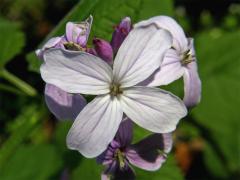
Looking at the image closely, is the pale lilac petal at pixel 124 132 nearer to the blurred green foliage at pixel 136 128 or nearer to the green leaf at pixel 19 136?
the blurred green foliage at pixel 136 128

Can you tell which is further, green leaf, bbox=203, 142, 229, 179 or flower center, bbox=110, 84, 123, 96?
green leaf, bbox=203, 142, 229, 179

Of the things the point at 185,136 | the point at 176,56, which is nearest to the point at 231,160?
the point at 185,136

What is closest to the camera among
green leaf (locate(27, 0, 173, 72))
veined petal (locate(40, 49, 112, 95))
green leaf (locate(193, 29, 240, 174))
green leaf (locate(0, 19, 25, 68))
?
veined petal (locate(40, 49, 112, 95))

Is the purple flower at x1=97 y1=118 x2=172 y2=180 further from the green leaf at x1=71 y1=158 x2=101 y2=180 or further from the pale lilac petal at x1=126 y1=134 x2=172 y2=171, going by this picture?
the green leaf at x1=71 y1=158 x2=101 y2=180

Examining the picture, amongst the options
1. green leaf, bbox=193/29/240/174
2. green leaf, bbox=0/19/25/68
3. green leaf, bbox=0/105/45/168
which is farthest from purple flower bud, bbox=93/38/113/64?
green leaf, bbox=193/29/240/174

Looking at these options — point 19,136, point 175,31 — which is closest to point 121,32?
point 175,31

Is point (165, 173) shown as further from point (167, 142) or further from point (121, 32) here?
point (121, 32)
